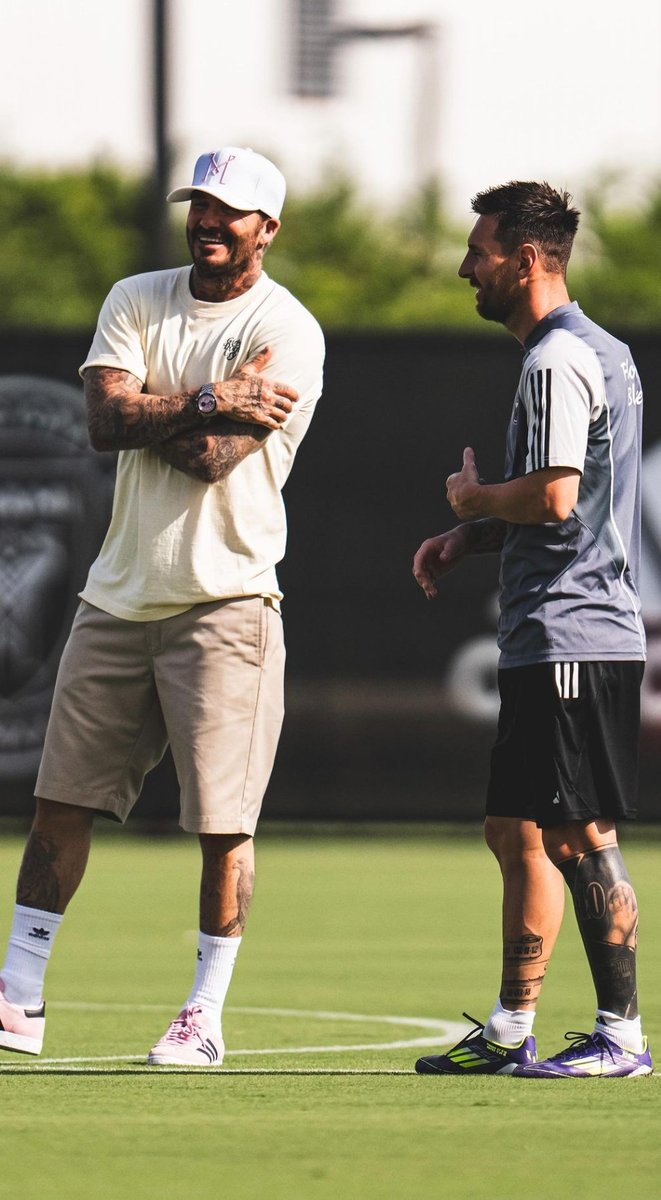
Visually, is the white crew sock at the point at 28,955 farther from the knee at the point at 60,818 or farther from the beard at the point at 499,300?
the beard at the point at 499,300

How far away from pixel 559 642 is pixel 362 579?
7.69m

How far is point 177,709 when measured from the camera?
5656 mm

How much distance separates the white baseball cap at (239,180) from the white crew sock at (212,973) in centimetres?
182

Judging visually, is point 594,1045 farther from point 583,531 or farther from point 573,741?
point 583,531

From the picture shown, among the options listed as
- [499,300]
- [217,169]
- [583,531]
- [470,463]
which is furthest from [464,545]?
[217,169]

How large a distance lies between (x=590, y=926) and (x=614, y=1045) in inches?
11.4

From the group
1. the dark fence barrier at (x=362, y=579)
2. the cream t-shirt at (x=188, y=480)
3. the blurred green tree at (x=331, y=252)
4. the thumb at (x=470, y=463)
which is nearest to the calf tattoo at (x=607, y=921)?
the thumb at (x=470, y=463)

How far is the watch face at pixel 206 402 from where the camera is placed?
555 centimetres

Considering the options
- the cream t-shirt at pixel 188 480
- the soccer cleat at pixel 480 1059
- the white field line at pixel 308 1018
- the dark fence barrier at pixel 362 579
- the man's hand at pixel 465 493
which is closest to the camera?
the man's hand at pixel 465 493

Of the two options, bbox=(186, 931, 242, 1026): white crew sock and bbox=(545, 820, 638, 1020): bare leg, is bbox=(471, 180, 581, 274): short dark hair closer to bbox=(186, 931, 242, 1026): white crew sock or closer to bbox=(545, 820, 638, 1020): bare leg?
bbox=(545, 820, 638, 1020): bare leg

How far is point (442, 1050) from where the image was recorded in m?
6.12

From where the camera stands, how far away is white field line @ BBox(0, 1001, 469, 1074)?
5785 mm

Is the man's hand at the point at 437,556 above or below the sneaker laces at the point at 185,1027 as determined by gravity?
above

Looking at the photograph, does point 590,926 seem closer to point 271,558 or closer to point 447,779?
point 271,558
